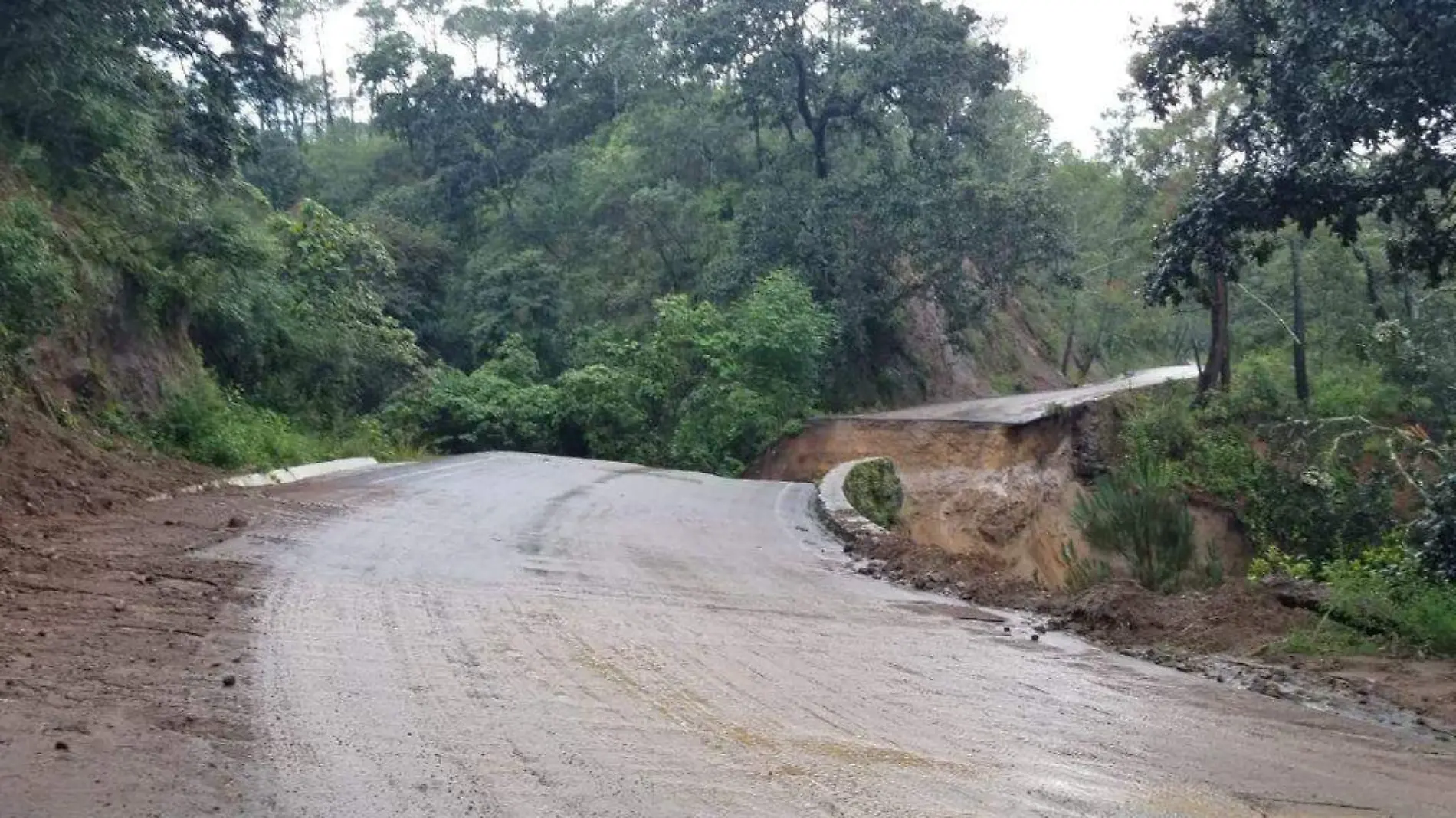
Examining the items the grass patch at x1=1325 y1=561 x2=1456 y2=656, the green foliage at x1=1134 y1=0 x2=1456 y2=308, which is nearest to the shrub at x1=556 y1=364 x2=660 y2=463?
the green foliage at x1=1134 y1=0 x2=1456 y2=308

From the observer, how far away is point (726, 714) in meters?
6.12

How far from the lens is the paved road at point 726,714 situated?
493 centimetres

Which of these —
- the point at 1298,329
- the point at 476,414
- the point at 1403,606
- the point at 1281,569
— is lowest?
the point at 1281,569

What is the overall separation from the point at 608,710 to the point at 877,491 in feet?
50.6

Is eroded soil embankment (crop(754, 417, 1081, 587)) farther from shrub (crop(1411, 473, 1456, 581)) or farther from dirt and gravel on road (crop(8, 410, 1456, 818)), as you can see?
dirt and gravel on road (crop(8, 410, 1456, 818))

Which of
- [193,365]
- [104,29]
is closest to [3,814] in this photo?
[104,29]

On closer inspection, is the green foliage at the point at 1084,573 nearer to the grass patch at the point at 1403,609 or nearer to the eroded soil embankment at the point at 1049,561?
the eroded soil embankment at the point at 1049,561

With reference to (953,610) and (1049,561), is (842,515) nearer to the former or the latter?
(953,610)

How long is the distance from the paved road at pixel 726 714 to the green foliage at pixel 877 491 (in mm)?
8487

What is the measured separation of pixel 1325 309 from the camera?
40031 millimetres

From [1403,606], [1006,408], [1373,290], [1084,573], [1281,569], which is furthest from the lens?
[1373,290]

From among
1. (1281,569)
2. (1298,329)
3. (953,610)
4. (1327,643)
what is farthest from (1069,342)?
(1327,643)

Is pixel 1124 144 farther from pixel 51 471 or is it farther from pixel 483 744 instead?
pixel 483 744

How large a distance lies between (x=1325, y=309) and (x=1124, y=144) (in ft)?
42.8
